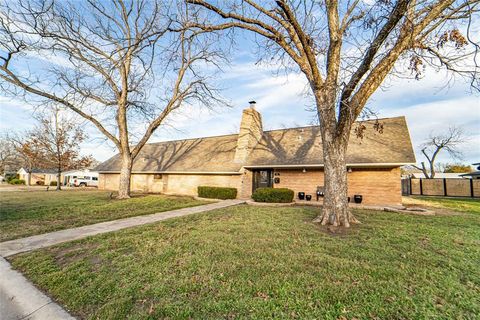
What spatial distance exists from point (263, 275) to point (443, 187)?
87.1 feet

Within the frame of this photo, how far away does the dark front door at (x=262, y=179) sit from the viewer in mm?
16781

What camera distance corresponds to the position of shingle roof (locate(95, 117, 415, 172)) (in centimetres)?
1336

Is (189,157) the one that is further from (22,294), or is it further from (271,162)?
(22,294)

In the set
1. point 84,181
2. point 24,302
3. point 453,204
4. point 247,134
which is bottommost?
point 453,204

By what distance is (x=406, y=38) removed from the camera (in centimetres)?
587

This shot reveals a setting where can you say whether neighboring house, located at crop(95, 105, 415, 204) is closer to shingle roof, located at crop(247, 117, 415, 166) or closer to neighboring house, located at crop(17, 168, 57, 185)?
shingle roof, located at crop(247, 117, 415, 166)

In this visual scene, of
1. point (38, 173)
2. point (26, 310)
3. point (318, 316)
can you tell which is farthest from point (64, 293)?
point (38, 173)

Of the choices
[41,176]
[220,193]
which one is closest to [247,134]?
[220,193]

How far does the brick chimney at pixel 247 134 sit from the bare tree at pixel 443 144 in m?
29.0

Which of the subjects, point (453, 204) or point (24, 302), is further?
point (453, 204)

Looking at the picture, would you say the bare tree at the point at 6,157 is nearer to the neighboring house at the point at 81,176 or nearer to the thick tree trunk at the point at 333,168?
the neighboring house at the point at 81,176

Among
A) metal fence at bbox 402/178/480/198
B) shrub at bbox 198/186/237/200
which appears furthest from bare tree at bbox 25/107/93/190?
metal fence at bbox 402/178/480/198

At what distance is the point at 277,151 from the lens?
1691cm

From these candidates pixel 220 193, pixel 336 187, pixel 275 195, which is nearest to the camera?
pixel 336 187
